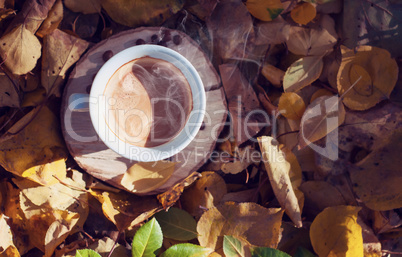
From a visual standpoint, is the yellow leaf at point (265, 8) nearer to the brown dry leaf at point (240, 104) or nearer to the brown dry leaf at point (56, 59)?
the brown dry leaf at point (240, 104)

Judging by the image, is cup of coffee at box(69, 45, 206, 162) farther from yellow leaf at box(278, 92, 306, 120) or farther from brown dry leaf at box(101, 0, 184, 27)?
yellow leaf at box(278, 92, 306, 120)

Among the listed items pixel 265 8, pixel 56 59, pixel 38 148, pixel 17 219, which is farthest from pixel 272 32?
pixel 17 219

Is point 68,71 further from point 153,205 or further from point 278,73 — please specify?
A: point 278,73

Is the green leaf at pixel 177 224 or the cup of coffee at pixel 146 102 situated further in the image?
the green leaf at pixel 177 224

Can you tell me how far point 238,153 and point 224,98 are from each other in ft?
0.57

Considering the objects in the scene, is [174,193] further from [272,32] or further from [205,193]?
[272,32]

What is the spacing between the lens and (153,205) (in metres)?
1.07

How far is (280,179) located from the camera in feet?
3.36

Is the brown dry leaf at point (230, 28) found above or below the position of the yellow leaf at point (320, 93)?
above

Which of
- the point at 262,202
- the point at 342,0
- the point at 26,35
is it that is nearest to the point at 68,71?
the point at 26,35

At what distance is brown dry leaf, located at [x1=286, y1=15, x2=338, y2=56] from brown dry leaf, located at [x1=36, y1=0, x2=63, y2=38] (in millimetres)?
668

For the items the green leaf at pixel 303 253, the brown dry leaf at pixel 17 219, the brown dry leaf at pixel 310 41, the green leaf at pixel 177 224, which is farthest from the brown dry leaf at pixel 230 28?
the brown dry leaf at pixel 17 219

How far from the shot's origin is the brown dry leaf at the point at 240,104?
108 centimetres

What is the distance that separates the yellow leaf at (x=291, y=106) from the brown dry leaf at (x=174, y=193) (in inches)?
12.3
